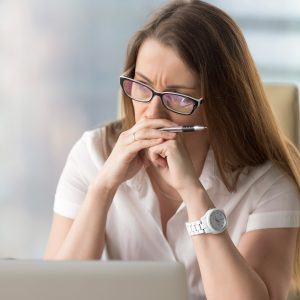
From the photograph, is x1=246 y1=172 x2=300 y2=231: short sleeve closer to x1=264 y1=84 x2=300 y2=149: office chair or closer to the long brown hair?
the long brown hair

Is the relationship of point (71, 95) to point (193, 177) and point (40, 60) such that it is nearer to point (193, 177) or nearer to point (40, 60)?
point (40, 60)

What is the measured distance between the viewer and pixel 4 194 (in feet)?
12.6

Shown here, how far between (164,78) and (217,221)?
0.35 m

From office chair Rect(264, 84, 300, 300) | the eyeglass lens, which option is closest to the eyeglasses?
the eyeglass lens

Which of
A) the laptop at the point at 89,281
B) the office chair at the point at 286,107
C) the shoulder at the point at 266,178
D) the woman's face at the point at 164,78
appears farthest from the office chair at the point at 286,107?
the laptop at the point at 89,281

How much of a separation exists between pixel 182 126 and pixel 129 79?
167 mm

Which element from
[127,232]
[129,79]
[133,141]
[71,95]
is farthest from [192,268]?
[71,95]

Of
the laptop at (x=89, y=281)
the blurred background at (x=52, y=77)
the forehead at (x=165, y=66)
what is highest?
the laptop at (x=89, y=281)

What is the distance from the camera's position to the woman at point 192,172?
5.60ft

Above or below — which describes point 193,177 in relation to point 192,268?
above

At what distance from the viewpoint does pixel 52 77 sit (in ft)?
12.5

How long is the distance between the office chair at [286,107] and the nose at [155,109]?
574 millimetres

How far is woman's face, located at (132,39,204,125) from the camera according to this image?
1.74 m

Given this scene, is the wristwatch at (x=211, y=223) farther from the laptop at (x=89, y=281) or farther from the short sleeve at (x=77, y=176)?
the laptop at (x=89, y=281)
